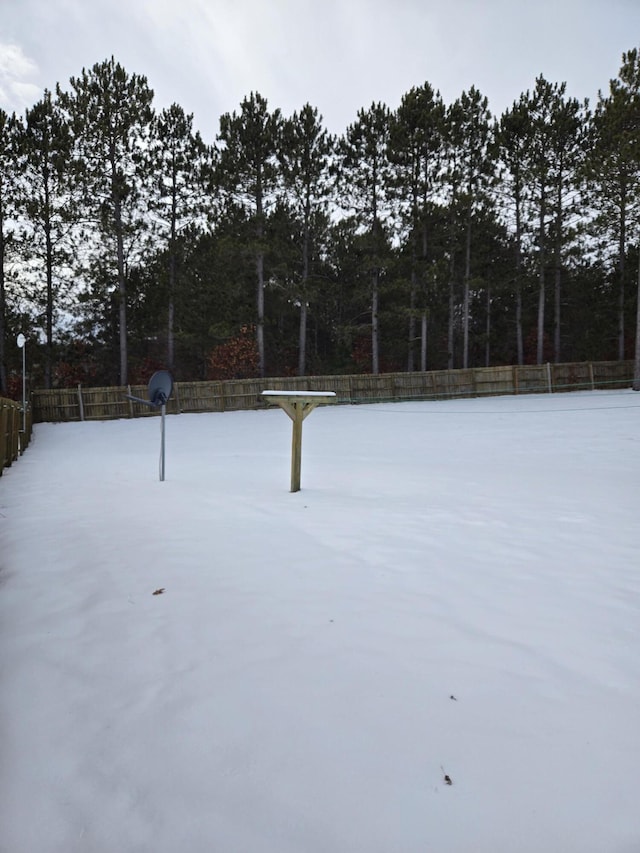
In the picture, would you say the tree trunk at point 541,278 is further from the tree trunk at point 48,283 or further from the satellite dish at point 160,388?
the tree trunk at point 48,283

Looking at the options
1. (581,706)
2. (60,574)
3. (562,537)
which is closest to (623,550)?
(562,537)

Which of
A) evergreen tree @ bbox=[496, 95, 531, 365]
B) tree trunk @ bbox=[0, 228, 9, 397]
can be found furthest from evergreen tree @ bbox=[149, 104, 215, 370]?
evergreen tree @ bbox=[496, 95, 531, 365]

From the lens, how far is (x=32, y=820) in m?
1.38

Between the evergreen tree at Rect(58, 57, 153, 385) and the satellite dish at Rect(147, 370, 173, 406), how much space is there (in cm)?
1475

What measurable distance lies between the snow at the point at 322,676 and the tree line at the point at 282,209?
60.7ft

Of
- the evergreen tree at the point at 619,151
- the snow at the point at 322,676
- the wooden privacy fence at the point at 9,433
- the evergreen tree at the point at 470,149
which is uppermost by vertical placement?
the evergreen tree at the point at 470,149

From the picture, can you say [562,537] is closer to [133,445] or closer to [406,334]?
[133,445]

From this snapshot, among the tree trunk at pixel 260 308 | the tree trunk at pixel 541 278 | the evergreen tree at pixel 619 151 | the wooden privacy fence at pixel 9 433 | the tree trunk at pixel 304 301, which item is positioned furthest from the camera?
the tree trunk at pixel 541 278

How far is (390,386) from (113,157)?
1524 cm

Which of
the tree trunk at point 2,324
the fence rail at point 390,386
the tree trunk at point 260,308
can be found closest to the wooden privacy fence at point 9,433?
the fence rail at point 390,386

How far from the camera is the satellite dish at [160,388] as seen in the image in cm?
676

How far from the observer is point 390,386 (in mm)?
21578

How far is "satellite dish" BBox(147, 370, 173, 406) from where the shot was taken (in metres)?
6.76

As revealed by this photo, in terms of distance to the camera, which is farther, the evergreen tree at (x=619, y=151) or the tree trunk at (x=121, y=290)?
the tree trunk at (x=121, y=290)
